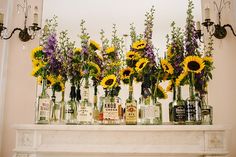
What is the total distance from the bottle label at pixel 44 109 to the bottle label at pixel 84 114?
0.19m

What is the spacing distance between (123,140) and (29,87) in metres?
0.97

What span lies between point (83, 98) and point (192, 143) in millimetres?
682

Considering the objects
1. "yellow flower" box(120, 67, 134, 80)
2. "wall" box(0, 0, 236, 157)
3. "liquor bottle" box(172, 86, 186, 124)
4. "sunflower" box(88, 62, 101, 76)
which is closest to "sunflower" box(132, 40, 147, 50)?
"yellow flower" box(120, 67, 134, 80)

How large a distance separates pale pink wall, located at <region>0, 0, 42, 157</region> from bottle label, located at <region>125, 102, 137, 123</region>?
2.72 feet

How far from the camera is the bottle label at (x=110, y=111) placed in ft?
5.58

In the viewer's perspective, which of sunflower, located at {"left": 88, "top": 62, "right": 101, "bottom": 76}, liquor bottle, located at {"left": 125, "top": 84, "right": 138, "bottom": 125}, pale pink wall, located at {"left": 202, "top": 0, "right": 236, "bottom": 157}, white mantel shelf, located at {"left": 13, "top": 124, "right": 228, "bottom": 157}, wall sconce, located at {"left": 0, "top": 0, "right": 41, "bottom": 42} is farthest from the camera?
wall sconce, located at {"left": 0, "top": 0, "right": 41, "bottom": 42}

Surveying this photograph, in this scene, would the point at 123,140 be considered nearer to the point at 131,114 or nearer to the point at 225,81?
the point at 131,114

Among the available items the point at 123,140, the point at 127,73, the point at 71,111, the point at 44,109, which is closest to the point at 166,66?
the point at 127,73

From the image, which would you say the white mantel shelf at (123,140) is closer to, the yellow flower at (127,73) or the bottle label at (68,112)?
the bottle label at (68,112)

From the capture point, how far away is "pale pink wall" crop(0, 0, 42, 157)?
2.16 m

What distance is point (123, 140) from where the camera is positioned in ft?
5.30

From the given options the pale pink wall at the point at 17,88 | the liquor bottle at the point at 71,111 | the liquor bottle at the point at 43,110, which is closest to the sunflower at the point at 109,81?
the liquor bottle at the point at 71,111

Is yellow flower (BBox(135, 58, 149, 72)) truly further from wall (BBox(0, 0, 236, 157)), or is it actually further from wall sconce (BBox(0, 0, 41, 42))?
wall sconce (BBox(0, 0, 41, 42))

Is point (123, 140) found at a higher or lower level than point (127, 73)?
lower
